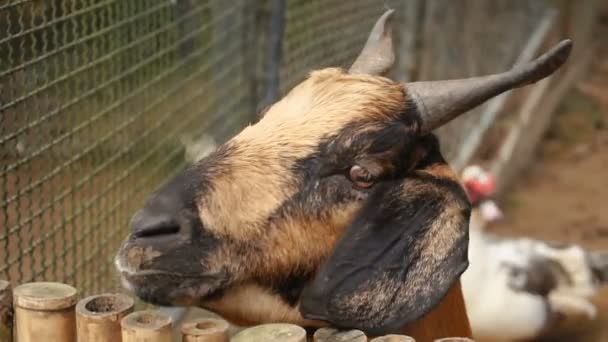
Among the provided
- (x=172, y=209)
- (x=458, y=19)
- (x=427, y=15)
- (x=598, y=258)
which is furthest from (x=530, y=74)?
(x=458, y=19)

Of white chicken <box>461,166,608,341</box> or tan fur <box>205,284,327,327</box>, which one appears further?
white chicken <box>461,166,608,341</box>

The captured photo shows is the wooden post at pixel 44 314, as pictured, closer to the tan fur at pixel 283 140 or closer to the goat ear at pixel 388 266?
the tan fur at pixel 283 140

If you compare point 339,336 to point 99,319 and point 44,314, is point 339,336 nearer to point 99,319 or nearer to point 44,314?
point 99,319

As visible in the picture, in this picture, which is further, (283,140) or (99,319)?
(283,140)

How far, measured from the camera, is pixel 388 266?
3357 mm

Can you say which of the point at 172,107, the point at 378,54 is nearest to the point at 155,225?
the point at 378,54

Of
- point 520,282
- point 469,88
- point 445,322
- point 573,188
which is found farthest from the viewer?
point 573,188

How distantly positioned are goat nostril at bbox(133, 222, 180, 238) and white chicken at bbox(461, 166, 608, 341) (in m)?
4.00

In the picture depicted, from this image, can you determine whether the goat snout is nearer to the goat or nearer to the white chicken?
the goat

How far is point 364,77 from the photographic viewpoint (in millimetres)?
3729

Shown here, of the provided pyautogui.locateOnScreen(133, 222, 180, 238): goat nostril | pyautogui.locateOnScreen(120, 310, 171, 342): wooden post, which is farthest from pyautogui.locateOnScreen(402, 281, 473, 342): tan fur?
pyautogui.locateOnScreen(120, 310, 171, 342): wooden post

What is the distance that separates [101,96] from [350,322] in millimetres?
2540

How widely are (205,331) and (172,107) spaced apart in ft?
11.8

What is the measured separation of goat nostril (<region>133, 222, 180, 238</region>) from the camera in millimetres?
3033
